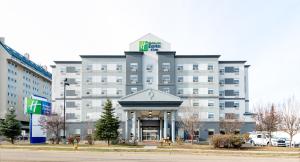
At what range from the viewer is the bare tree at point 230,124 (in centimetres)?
7079

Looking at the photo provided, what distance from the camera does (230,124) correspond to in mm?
72125

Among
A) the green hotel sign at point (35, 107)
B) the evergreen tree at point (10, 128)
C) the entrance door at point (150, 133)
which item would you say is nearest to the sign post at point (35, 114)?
the green hotel sign at point (35, 107)

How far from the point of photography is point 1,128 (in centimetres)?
5188

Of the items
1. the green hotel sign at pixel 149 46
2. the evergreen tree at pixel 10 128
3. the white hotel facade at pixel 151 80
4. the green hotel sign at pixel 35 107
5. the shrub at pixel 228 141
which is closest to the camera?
the shrub at pixel 228 141

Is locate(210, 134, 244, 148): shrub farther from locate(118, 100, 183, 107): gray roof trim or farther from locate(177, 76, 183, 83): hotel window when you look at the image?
locate(177, 76, 183, 83): hotel window

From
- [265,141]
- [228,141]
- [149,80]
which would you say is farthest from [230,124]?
[228,141]

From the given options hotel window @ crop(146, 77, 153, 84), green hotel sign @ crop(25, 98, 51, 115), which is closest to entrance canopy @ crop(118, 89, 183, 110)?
green hotel sign @ crop(25, 98, 51, 115)

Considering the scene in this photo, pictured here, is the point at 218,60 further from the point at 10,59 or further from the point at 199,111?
the point at 10,59

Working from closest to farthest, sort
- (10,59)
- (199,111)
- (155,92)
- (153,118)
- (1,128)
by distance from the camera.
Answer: (1,128) < (155,92) < (153,118) < (199,111) < (10,59)

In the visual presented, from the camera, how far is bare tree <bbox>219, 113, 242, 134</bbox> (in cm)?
7079

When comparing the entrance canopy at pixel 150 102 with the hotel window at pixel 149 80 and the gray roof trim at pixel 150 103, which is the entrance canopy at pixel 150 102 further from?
the hotel window at pixel 149 80

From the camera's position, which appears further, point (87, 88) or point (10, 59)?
point (10, 59)

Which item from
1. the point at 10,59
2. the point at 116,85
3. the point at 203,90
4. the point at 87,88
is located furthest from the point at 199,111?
the point at 10,59

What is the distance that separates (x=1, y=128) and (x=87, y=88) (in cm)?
2727
